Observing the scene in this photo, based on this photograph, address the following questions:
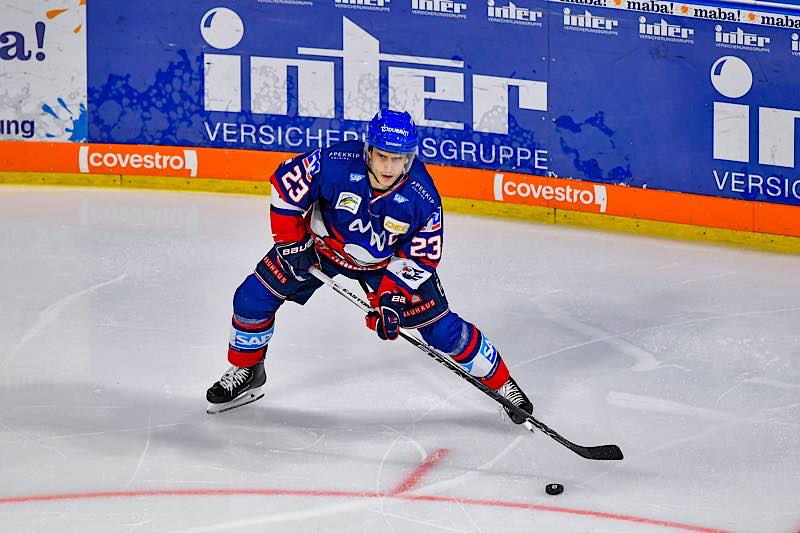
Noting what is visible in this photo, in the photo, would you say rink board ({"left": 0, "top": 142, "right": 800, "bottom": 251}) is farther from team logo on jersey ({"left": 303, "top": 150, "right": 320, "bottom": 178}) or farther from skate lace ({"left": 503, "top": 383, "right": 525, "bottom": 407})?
team logo on jersey ({"left": 303, "top": 150, "right": 320, "bottom": 178})

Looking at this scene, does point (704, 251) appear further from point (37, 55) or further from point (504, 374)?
point (37, 55)

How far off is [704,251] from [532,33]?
1.70 m

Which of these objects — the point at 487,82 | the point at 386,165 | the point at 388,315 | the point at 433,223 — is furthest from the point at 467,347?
the point at 487,82

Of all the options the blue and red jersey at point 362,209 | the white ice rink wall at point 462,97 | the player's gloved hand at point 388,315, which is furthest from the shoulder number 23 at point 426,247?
the white ice rink wall at point 462,97

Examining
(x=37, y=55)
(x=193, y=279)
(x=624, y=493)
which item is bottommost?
(x=624, y=493)

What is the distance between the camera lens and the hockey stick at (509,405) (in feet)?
17.4

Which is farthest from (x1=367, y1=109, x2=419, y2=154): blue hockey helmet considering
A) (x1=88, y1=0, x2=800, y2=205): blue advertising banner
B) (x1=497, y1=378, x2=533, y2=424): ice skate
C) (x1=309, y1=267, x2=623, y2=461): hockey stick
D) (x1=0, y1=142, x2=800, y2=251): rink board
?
(x1=0, y1=142, x2=800, y2=251): rink board

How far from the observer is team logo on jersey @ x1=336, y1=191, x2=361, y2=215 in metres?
5.25

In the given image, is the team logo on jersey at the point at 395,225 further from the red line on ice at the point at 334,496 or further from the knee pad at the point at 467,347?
the red line on ice at the point at 334,496

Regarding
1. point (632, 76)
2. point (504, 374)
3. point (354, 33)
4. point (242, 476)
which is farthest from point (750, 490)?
point (354, 33)

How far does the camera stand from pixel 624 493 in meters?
5.05

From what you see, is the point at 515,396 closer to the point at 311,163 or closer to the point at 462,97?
the point at 311,163

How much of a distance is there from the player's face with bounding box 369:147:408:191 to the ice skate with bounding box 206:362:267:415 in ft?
3.62

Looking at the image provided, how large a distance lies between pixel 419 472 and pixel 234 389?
95 centimetres
